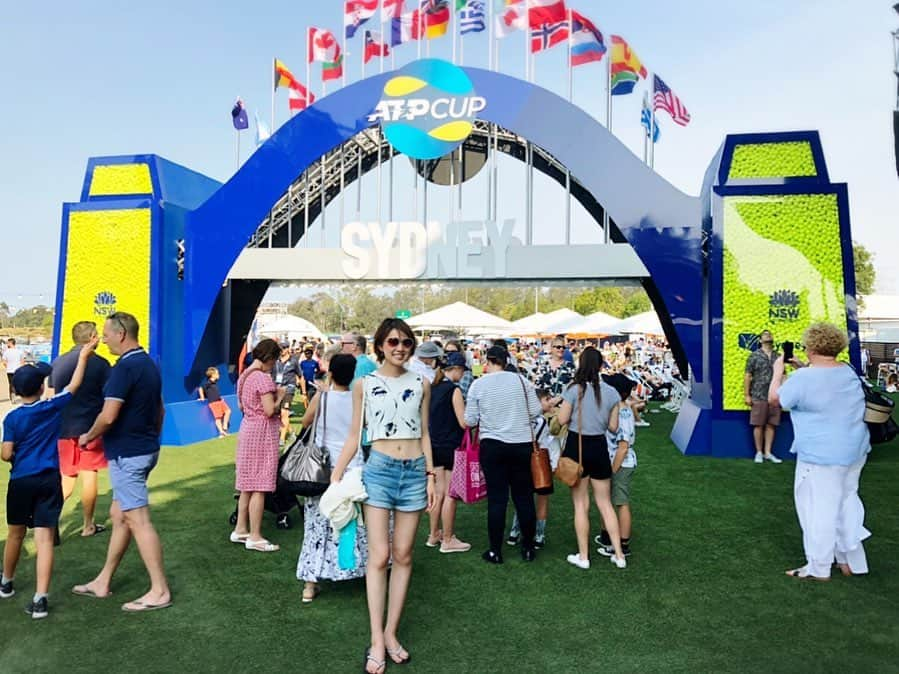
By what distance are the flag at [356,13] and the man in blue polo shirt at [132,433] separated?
465 inches

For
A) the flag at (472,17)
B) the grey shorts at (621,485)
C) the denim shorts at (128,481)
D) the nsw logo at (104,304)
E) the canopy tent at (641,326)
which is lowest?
the grey shorts at (621,485)

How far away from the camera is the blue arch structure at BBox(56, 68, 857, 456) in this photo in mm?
8477

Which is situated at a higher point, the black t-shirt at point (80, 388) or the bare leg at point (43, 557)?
the black t-shirt at point (80, 388)

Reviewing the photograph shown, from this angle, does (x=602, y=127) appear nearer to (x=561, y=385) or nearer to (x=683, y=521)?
(x=561, y=385)

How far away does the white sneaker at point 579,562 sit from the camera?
14.1ft

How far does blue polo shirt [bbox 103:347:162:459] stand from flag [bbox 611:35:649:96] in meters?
11.2

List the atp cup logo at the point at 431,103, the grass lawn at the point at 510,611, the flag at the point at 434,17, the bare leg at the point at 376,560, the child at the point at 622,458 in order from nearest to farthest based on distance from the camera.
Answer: the bare leg at the point at 376,560
the grass lawn at the point at 510,611
the child at the point at 622,458
the atp cup logo at the point at 431,103
the flag at the point at 434,17

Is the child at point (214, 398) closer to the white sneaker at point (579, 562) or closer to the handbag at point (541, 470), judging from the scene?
the handbag at point (541, 470)

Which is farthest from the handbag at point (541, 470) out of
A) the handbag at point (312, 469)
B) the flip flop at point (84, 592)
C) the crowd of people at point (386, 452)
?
the flip flop at point (84, 592)

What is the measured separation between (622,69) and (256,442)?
10.8 m

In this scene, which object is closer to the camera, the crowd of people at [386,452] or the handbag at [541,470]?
the crowd of people at [386,452]

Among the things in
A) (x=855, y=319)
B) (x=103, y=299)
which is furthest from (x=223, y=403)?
(x=855, y=319)

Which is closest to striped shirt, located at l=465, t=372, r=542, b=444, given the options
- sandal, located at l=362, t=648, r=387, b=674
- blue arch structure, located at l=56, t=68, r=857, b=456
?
sandal, located at l=362, t=648, r=387, b=674

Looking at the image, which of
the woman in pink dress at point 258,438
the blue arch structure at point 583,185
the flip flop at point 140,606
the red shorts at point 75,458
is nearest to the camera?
the flip flop at point 140,606
